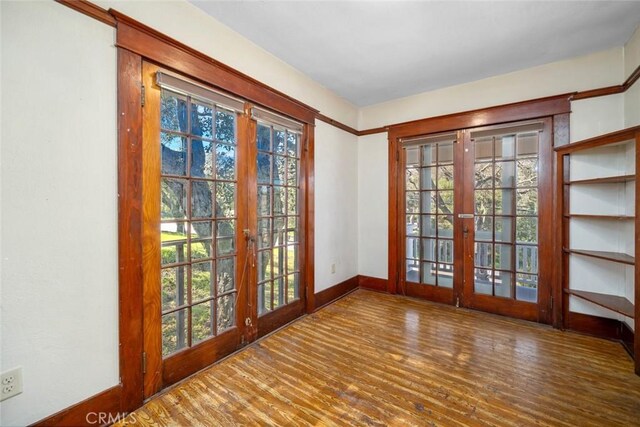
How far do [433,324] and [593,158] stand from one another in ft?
7.44

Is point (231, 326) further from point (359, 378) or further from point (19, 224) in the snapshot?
point (19, 224)

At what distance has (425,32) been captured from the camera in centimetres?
229

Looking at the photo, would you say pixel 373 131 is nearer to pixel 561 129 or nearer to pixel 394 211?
pixel 394 211

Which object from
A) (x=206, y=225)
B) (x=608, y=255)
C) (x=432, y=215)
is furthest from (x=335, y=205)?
(x=608, y=255)

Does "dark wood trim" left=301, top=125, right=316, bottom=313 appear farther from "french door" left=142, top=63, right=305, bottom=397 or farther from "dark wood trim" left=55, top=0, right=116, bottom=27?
"dark wood trim" left=55, top=0, right=116, bottom=27

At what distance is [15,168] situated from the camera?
1.28 m

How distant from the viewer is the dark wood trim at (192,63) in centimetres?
165

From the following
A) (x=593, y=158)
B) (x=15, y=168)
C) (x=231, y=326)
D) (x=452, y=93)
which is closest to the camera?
(x=15, y=168)

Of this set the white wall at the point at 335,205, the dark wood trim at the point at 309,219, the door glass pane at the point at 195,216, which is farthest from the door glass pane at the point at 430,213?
the door glass pane at the point at 195,216

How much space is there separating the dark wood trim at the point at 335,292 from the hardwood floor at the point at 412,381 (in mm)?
495

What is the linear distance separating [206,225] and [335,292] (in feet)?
6.87

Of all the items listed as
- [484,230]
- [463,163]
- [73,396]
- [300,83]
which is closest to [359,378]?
[73,396]

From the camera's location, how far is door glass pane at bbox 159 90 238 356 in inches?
74.9

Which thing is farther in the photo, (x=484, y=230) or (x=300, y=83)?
(x=484, y=230)
